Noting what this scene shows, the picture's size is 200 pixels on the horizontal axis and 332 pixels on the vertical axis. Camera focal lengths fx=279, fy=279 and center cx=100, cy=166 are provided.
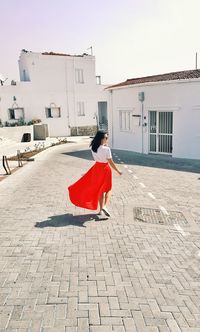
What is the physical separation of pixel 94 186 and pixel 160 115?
1037cm

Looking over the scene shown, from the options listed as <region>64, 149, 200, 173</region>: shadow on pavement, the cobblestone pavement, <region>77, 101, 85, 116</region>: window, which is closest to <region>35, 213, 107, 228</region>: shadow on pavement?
the cobblestone pavement

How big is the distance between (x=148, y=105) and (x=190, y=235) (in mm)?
11309

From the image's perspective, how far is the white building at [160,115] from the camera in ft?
46.3

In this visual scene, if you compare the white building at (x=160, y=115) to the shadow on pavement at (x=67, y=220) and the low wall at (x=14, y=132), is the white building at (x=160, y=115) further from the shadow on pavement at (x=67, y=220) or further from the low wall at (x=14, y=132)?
the low wall at (x=14, y=132)

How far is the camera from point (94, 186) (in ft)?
21.3

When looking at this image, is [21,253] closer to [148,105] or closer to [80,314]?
[80,314]

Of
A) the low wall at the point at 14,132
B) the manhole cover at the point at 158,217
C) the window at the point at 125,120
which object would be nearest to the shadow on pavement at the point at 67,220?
the manhole cover at the point at 158,217

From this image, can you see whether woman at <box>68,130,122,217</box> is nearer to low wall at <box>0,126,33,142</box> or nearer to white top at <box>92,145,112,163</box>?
white top at <box>92,145,112,163</box>

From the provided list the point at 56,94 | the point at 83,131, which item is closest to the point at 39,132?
the point at 56,94

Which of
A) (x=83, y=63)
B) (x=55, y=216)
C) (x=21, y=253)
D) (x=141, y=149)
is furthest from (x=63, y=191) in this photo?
(x=83, y=63)

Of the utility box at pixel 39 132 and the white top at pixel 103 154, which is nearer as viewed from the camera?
the white top at pixel 103 154

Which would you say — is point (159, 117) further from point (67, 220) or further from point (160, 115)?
point (67, 220)

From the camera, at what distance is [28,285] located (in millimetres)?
4070

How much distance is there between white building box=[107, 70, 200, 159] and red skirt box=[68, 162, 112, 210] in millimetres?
9125
